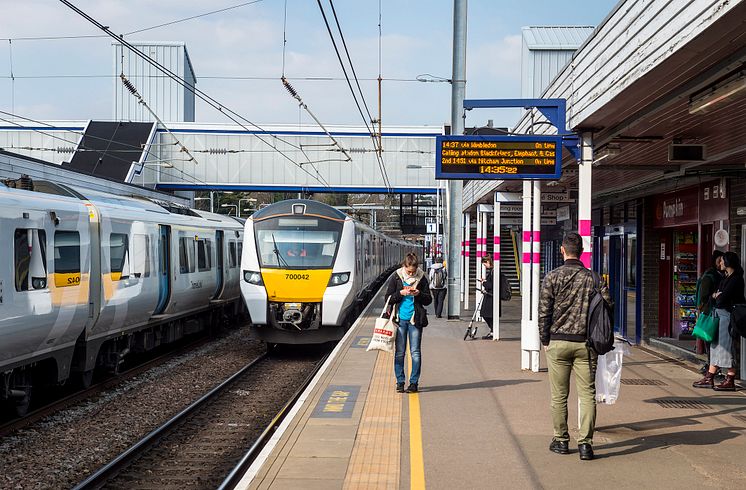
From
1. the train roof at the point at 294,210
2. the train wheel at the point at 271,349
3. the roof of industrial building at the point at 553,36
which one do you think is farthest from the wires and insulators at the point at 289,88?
the roof of industrial building at the point at 553,36

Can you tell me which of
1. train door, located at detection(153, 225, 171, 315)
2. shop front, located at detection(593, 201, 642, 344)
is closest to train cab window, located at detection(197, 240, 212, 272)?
train door, located at detection(153, 225, 171, 315)

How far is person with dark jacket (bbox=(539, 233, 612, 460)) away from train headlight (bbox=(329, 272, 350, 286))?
8750mm

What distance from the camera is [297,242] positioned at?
51.6ft

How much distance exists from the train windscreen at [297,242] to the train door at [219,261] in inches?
165

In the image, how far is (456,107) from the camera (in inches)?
728

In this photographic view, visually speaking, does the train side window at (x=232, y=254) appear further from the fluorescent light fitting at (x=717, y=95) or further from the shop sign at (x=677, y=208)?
the fluorescent light fitting at (x=717, y=95)

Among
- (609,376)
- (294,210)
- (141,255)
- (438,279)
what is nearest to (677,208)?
(294,210)

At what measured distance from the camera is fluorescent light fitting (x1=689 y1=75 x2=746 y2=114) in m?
6.46

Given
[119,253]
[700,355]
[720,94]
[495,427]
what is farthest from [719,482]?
[119,253]

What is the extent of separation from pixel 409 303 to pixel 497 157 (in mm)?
2118

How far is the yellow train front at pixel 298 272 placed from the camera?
49.5 ft

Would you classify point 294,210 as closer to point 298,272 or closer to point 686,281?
point 298,272

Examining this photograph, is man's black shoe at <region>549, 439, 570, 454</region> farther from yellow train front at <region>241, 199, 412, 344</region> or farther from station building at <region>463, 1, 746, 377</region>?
yellow train front at <region>241, 199, 412, 344</region>

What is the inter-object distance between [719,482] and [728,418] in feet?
8.77
